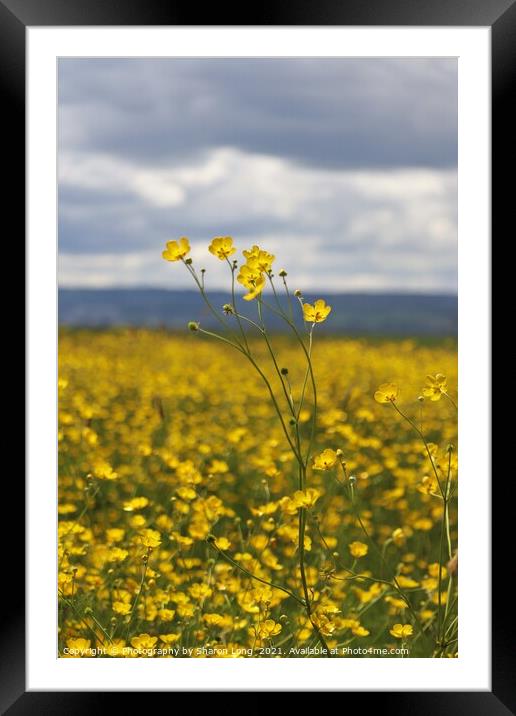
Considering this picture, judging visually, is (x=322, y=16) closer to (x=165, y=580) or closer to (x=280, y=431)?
(x=165, y=580)

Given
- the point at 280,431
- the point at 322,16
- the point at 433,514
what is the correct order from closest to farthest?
the point at 322,16 → the point at 433,514 → the point at 280,431

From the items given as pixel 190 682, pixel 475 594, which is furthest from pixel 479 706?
pixel 190 682

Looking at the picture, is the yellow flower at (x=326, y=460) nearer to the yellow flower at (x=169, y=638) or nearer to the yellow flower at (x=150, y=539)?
the yellow flower at (x=150, y=539)

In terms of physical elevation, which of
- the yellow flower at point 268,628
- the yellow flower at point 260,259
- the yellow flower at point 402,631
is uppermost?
the yellow flower at point 260,259

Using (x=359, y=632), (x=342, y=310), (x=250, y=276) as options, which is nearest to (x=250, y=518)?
(x=342, y=310)

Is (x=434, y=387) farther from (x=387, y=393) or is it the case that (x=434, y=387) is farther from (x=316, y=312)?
(x=316, y=312)

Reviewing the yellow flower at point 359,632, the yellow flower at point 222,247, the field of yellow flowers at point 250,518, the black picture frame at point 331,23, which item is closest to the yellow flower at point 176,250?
the yellow flower at point 222,247
